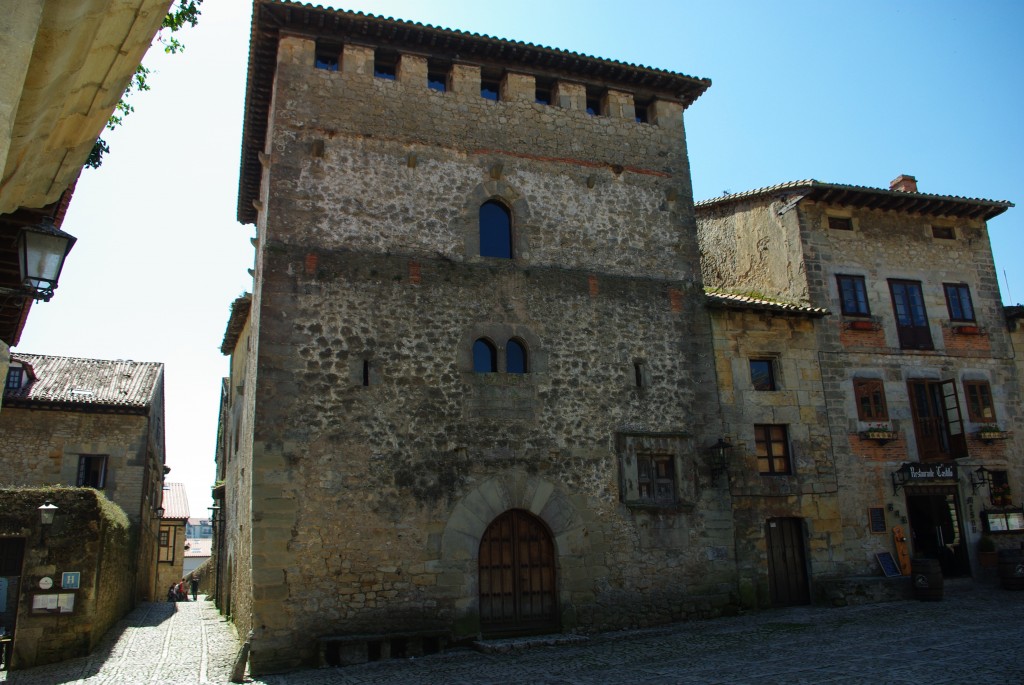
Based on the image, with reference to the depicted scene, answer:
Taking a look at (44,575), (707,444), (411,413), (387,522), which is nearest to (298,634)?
(387,522)

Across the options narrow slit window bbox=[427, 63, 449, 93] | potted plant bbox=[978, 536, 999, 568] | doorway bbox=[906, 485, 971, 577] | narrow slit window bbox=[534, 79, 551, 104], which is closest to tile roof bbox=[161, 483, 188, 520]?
narrow slit window bbox=[427, 63, 449, 93]

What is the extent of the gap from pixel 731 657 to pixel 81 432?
758 inches

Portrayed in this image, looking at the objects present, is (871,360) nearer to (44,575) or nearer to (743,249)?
(743,249)

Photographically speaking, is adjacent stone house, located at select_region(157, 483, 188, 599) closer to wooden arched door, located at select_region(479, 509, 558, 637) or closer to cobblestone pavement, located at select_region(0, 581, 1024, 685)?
cobblestone pavement, located at select_region(0, 581, 1024, 685)

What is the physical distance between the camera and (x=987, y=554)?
16906 mm

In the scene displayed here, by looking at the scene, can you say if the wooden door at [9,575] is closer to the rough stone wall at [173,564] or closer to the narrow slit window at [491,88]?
the narrow slit window at [491,88]

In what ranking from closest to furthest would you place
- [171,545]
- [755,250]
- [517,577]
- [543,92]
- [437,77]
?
[517,577]
[437,77]
[543,92]
[755,250]
[171,545]

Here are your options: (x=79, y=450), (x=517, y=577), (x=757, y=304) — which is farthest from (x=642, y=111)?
(x=79, y=450)

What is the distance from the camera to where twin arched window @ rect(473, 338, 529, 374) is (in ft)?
45.0

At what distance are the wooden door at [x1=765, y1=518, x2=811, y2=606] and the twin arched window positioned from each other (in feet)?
20.4

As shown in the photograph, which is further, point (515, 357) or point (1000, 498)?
point (1000, 498)

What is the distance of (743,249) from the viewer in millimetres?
19484

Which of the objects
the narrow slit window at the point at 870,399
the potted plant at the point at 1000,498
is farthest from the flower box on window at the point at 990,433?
the narrow slit window at the point at 870,399

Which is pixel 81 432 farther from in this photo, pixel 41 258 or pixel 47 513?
pixel 41 258
